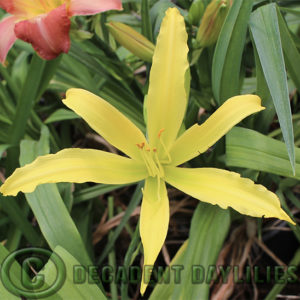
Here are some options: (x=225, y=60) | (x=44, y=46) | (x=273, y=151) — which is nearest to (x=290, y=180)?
(x=273, y=151)

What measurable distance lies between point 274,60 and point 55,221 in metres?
0.44

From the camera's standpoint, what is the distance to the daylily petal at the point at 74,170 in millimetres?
541

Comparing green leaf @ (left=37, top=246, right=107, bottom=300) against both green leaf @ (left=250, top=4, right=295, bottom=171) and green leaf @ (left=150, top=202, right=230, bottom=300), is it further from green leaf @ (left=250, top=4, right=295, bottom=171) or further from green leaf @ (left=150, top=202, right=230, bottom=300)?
green leaf @ (left=250, top=4, right=295, bottom=171)

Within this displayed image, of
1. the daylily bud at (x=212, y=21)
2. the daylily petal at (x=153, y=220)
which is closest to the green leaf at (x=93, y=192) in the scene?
the daylily petal at (x=153, y=220)

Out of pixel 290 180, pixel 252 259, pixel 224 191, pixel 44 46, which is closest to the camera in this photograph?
pixel 224 191

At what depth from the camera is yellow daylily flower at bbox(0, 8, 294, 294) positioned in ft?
1.77

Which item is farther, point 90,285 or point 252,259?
point 252,259

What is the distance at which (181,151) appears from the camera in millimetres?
638

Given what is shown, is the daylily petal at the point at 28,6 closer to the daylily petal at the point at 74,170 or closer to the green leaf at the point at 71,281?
the daylily petal at the point at 74,170

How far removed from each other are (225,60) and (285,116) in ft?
0.52

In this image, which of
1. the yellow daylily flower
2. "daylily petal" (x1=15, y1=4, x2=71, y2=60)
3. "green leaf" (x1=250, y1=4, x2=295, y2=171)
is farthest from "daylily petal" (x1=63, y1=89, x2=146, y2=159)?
"green leaf" (x1=250, y1=4, x2=295, y2=171)

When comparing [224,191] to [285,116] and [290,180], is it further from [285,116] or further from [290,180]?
[290,180]

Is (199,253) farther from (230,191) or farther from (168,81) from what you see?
(168,81)

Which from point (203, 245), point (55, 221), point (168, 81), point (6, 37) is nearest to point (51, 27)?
point (6, 37)
